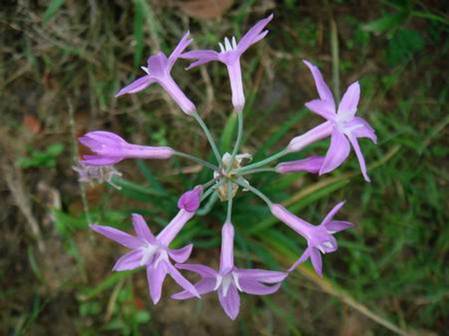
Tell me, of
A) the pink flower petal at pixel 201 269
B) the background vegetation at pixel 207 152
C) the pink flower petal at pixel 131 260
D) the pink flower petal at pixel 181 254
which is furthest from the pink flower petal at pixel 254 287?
the background vegetation at pixel 207 152

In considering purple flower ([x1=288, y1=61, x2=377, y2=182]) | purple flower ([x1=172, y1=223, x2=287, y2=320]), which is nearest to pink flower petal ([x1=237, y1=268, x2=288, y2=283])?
purple flower ([x1=172, y1=223, x2=287, y2=320])

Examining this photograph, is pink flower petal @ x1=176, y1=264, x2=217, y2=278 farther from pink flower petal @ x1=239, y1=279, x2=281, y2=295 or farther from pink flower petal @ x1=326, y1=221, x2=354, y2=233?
pink flower petal @ x1=326, y1=221, x2=354, y2=233

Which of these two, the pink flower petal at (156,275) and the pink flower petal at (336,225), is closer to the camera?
the pink flower petal at (156,275)

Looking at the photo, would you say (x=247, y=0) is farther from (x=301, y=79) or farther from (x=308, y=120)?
(x=308, y=120)

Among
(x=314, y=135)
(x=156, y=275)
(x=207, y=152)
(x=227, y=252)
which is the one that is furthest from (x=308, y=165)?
(x=207, y=152)

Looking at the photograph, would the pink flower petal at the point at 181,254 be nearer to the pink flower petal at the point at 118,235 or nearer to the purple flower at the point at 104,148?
the pink flower petal at the point at 118,235

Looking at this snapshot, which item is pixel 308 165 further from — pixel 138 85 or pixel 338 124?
pixel 138 85
